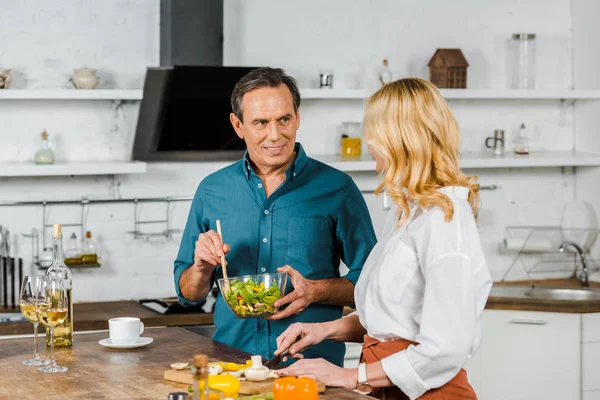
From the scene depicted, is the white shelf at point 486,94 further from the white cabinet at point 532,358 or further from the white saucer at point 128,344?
the white saucer at point 128,344

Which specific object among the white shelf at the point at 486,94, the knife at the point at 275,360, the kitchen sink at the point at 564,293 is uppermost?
the white shelf at the point at 486,94

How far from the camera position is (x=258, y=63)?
506 centimetres

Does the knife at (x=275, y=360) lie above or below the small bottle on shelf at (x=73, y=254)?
below

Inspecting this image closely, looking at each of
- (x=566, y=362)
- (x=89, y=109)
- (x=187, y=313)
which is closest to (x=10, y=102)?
(x=89, y=109)

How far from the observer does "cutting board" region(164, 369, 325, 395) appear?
2.12m

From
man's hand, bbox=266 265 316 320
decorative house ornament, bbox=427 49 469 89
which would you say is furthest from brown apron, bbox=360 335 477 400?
decorative house ornament, bbox=427 49 469 89

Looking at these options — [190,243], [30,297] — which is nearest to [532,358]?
[190,243]

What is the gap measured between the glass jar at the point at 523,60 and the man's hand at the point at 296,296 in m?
3.12

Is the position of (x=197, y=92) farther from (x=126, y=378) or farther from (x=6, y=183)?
(x=126, y=378)

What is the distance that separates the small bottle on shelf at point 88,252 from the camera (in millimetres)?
4750

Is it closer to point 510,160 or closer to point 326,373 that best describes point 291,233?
point 326,373

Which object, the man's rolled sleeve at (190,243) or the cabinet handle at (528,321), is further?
the cabinet handle at (528,321)

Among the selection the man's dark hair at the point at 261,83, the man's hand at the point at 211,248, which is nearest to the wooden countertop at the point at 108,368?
the man's hand at the point at 211,248

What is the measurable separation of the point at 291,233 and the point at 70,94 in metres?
2.04
